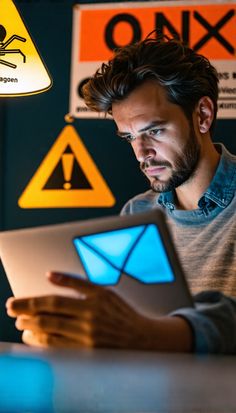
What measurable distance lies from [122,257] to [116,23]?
1.56 m

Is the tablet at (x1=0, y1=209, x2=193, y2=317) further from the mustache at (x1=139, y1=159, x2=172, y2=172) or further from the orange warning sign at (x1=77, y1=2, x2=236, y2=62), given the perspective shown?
the orange warning sign at (x1=77, y1=2, x2=236, y2=62)

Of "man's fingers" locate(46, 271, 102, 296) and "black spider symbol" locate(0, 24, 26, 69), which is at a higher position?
"black spider symbol" locate(0, 24, 26, 69)

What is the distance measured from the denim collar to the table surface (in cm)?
102

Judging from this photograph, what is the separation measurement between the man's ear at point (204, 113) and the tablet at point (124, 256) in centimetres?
97

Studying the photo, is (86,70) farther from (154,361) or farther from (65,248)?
(154,361)

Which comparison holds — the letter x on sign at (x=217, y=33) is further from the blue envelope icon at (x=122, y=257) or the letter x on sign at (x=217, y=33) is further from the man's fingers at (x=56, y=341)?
the man's fingers at (x=56, y=341)

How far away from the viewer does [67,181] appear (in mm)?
2283

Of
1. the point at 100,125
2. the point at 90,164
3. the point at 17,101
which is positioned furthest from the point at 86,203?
the point at 17,101

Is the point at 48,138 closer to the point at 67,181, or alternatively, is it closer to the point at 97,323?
the point at 67,181

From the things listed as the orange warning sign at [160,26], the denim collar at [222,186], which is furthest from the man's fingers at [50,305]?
the orange warning sign at [160,26]

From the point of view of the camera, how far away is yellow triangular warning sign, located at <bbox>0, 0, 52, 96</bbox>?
1763mm

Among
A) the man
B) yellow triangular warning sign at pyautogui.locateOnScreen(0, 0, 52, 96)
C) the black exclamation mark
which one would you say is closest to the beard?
the man

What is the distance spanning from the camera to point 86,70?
2287 millimetres

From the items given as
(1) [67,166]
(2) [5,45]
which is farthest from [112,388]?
(1) [67,166]
